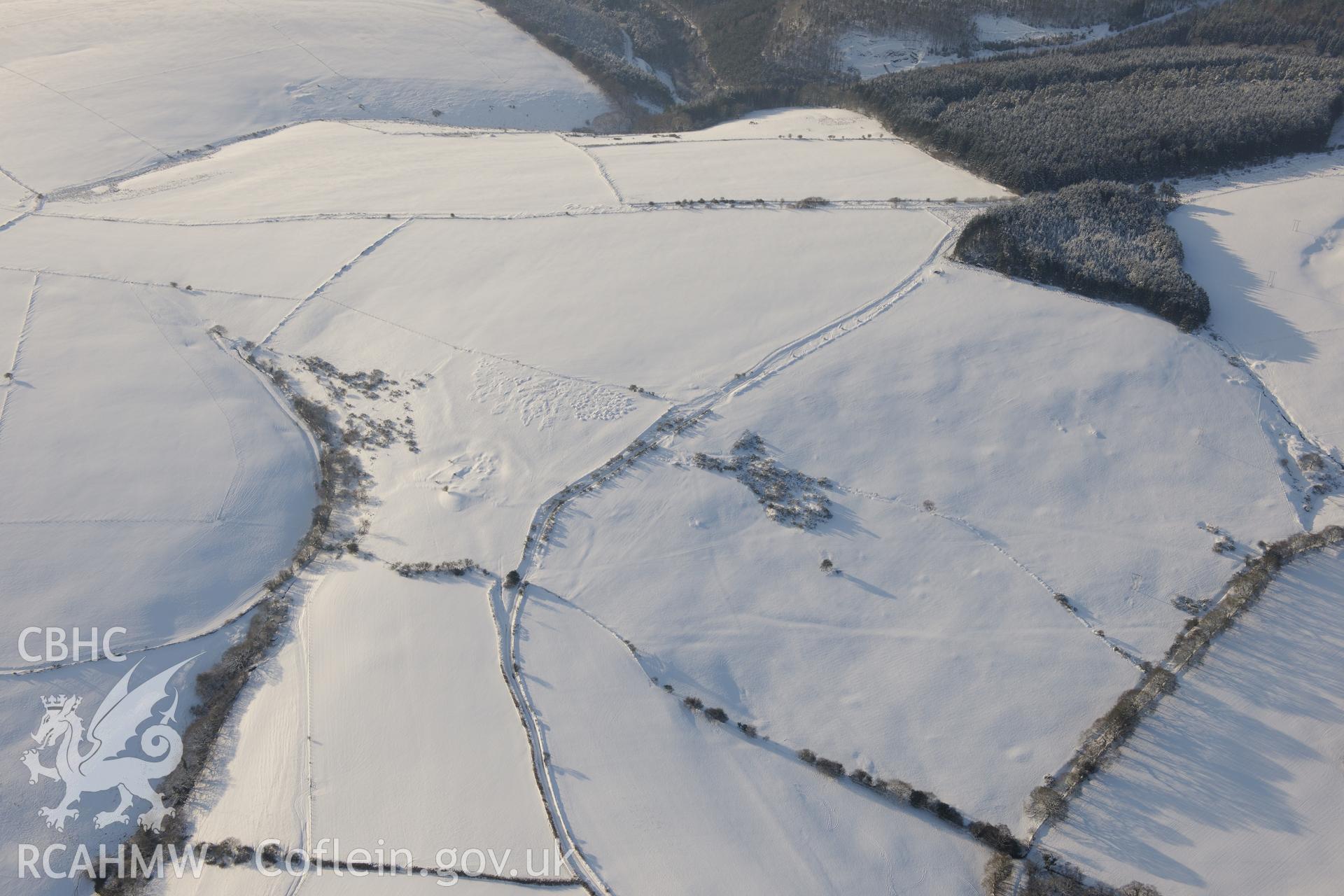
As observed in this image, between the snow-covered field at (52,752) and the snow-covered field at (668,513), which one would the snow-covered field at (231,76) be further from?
the snow-covered field at (52,752)

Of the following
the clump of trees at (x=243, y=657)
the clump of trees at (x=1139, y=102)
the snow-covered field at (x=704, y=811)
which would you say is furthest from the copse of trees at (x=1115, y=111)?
the clump of trees at (x=243, y=657)

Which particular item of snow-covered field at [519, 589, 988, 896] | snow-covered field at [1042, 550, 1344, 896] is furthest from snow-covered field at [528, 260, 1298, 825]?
snow-covered field at [1042, 550, 1344, 896]

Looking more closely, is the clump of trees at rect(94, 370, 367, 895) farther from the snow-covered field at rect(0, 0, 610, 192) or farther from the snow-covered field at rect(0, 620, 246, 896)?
the snow-covered field at rect(0, 0, 610, 192)

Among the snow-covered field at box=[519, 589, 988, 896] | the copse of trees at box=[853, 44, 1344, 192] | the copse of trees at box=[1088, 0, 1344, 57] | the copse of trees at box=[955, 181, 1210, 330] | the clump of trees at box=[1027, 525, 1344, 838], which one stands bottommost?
the snow-covered field at box=[519, 589, 988, 896]

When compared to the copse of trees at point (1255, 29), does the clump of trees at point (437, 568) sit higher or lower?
lower

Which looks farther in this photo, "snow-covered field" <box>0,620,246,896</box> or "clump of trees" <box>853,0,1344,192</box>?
"clump of trees" <box>853,0,1344,192</box>

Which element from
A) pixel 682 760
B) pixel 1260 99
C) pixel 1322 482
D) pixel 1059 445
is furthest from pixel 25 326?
pixel 1260 99

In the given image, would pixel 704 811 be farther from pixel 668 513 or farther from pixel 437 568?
pixel 437 568
